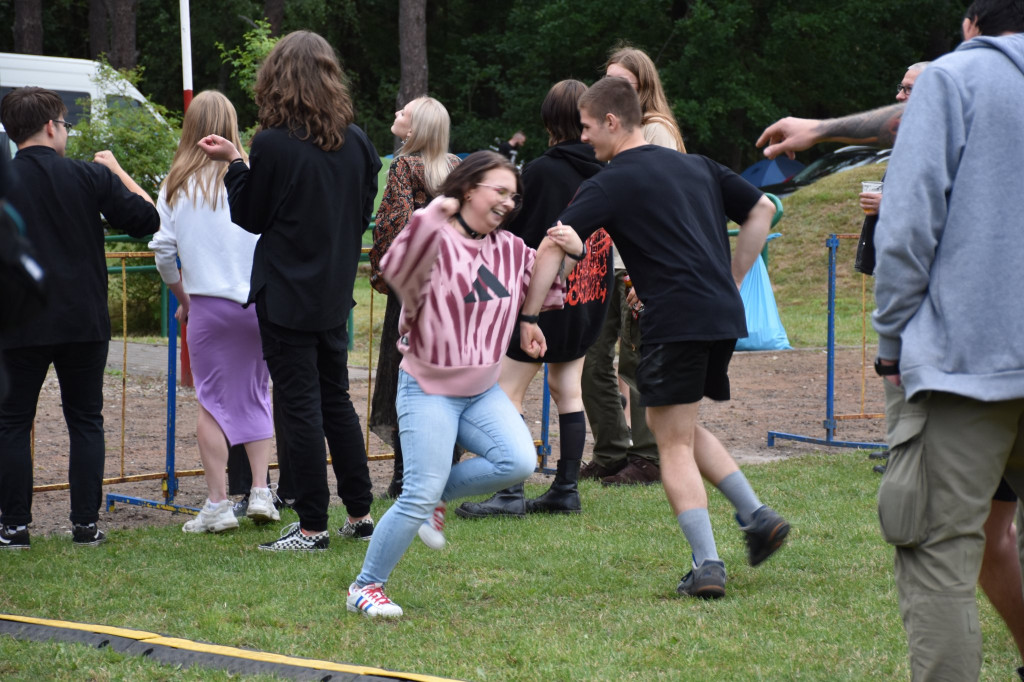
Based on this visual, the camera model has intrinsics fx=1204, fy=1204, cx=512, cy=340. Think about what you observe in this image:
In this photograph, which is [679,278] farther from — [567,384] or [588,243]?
[567,384]

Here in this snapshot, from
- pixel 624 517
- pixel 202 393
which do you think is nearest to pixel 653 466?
pixel 624 517

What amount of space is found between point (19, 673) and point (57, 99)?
2.70 metres

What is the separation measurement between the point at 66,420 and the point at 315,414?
1.14 m

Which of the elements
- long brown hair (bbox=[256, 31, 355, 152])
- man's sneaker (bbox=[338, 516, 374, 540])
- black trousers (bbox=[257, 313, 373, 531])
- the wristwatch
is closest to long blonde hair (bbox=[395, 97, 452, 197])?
long brown hair (bbox=[256, 31, 355, 152])

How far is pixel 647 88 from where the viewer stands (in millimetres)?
6180

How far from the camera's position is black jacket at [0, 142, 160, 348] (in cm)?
514

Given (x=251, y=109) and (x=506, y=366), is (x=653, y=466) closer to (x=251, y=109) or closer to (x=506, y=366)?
(x=506, y=366)

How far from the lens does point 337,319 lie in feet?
17.1

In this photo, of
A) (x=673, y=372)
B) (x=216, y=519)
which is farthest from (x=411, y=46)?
(x=673, y=372)

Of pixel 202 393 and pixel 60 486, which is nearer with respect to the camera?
pixel 202 393

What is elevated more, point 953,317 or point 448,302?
point 953,317

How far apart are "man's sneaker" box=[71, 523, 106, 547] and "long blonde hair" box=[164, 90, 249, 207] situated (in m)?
1.54

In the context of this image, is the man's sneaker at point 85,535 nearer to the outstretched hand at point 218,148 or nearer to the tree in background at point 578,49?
the outstretched hand at point 218,148

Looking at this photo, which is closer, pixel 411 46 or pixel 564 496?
pixel 564 496
